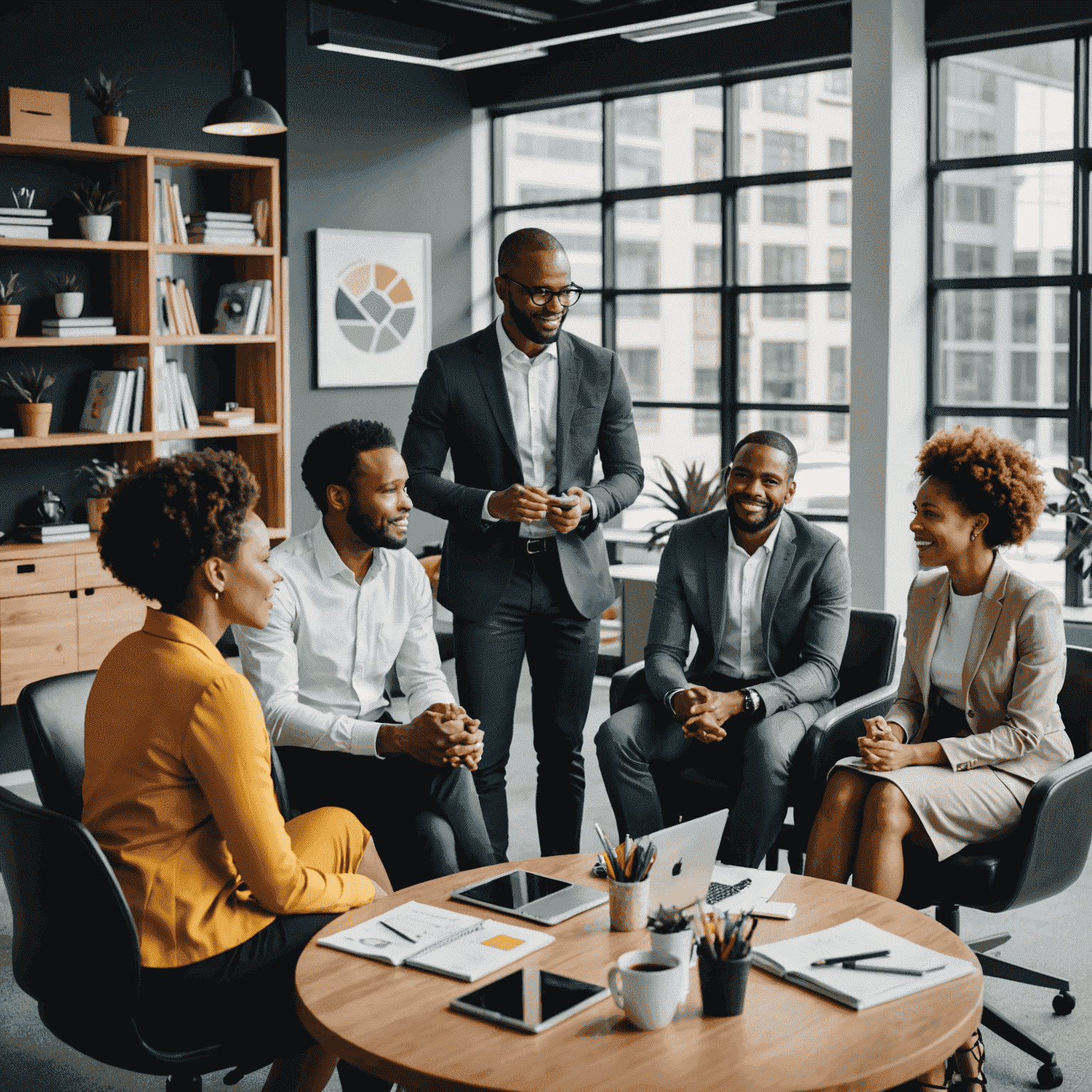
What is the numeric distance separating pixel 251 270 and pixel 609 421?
9.63 feet

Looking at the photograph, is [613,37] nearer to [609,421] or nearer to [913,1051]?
[609,421]

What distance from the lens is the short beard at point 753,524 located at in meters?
3.36

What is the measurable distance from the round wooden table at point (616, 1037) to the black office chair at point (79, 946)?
0.24 meters

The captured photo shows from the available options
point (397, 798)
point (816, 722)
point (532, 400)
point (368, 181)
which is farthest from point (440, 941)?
point (368, 181)

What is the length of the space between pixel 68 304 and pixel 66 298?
28 millimetres

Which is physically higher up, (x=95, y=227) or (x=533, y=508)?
(x=95, y=227)

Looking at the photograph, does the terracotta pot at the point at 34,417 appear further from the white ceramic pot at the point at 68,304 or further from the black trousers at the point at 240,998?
the black trousers at the point at 240,998

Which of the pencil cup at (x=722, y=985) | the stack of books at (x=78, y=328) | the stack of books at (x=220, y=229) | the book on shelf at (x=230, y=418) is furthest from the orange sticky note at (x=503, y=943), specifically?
the stack of books at (x=220, y=229)

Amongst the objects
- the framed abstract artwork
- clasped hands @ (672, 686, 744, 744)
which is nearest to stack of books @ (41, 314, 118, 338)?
the framed abstract artwork

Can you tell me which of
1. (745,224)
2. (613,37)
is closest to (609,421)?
(745,224)

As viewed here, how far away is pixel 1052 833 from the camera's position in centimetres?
264

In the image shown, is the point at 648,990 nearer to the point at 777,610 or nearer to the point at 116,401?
the point at 777,610

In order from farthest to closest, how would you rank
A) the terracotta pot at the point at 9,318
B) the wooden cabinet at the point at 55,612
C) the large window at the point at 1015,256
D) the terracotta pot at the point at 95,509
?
1. the large window at the point at 1015,256
2. the terracotta pot at the point at 95,509
3. the terracotta pot at the point at 9,318
4. the wooden cabinet at the point at 55,612

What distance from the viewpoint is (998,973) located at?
9.47 ft
